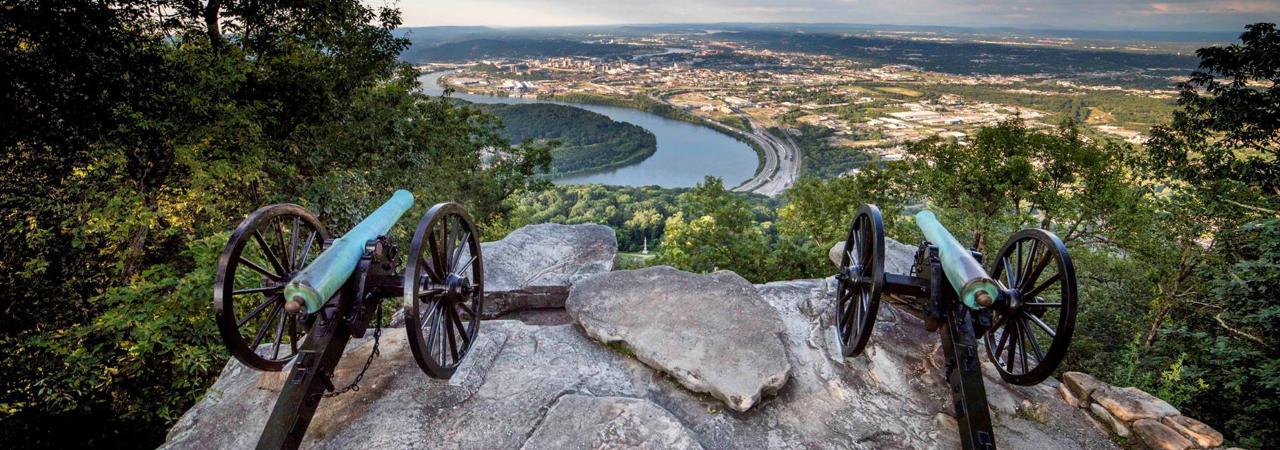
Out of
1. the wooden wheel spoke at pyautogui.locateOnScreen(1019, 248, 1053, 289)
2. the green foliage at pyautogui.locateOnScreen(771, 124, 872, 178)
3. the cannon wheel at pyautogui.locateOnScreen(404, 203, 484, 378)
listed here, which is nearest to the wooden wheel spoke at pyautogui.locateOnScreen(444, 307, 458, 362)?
the cannon wheel at pyautogui.locateOnScreen(404, 203, 484, 378)

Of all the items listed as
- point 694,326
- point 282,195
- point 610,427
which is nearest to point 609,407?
point 610,427

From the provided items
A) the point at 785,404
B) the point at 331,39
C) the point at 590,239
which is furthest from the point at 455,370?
the point at 331,39

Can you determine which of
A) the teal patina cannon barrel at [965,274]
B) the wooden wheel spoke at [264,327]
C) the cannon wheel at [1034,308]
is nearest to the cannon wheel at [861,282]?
the teal patina cannon barrel at [965,274]

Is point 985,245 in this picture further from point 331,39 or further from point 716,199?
point 331,39

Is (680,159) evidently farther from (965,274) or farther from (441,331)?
(965,274)

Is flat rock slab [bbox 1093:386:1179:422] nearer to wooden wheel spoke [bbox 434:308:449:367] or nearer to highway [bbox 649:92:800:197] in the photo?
wooden wheel spoke [bbox 434:308:449:367]

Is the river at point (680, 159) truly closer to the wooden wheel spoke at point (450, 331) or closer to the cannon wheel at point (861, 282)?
the cannon wheel at point (861, 282)
